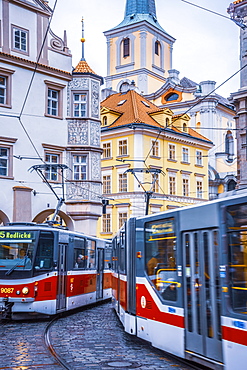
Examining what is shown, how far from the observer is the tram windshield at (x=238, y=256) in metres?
7.44

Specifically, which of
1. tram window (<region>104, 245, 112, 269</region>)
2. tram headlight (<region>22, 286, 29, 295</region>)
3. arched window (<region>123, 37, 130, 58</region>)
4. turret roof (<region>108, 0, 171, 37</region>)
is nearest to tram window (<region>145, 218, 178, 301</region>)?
tram headlight (<region>22, 286, 29, 295</region>)

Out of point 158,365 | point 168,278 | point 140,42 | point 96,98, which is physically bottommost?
point 158,365

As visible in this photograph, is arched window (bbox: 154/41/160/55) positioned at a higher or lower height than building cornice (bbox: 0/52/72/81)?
higher

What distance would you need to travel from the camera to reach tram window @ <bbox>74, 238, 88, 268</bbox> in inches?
733

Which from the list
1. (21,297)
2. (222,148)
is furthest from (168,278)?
(222,148)

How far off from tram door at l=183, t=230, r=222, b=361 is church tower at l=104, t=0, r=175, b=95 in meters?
52.6

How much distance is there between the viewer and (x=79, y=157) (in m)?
29.8

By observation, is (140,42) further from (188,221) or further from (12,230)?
(188,221)

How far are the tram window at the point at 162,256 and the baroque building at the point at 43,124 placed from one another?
16458 millimetres

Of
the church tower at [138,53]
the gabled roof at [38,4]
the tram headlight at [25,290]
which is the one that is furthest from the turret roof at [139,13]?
the tram headlight at [25,290]

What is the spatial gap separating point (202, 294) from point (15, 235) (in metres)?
8.50

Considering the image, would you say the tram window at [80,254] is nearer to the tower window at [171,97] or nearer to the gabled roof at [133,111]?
the gabled roof at [133,111]

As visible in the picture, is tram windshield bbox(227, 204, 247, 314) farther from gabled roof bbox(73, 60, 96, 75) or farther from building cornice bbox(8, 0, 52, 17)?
gabled roof bbox(73, 60, 96, 75)

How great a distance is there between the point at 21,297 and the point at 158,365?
694cm
